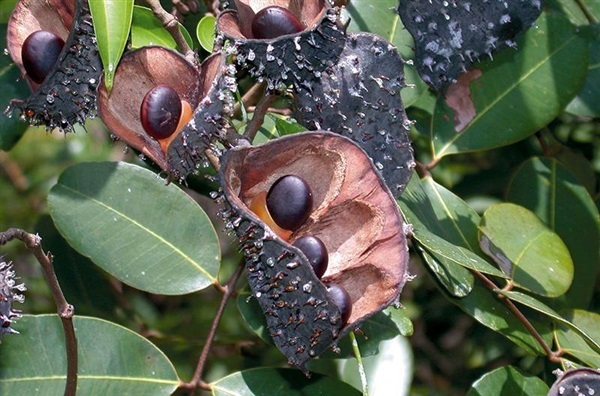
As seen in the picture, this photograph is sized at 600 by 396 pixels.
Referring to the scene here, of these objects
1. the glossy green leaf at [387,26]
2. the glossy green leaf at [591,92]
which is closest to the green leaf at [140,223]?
the glossy green leaf at [387,26]

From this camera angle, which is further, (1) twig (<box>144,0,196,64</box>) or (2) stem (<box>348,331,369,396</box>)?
(1) twig (<box>144,0,196,64</box>)

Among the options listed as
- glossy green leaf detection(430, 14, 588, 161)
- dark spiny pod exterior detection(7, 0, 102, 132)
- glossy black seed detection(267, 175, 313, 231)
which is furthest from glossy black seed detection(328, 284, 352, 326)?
glossy green leaf detection(430, 14, 588, 161)

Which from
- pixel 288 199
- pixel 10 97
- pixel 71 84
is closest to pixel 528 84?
pixel 288 199

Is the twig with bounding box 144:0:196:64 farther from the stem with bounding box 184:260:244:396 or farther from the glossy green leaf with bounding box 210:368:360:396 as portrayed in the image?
the glossy green leaf with bounding box 210:368:360:396

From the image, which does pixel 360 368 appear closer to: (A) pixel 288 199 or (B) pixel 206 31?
(A) pixel 288 199

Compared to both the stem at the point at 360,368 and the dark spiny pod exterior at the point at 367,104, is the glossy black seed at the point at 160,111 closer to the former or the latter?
the dark spiny pod exterior at the point at 367,104

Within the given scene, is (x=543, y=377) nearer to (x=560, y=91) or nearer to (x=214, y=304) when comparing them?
(x=560, y=91)

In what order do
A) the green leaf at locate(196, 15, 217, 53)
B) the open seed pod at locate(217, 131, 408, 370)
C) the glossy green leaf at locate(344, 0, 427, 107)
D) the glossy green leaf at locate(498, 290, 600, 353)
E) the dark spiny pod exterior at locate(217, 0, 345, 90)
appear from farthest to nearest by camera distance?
the glossy green leaf at locate(344, 0, 427, 107)
the green leaf at locate(196, 15, 217, 53)
the glossy green leaf at locate(498, 290, 600, 353)
the dark spiny pod exterior at locate(217, 0, 345, 90)
the open seed pod at locate(217, 131, 408, 370)
